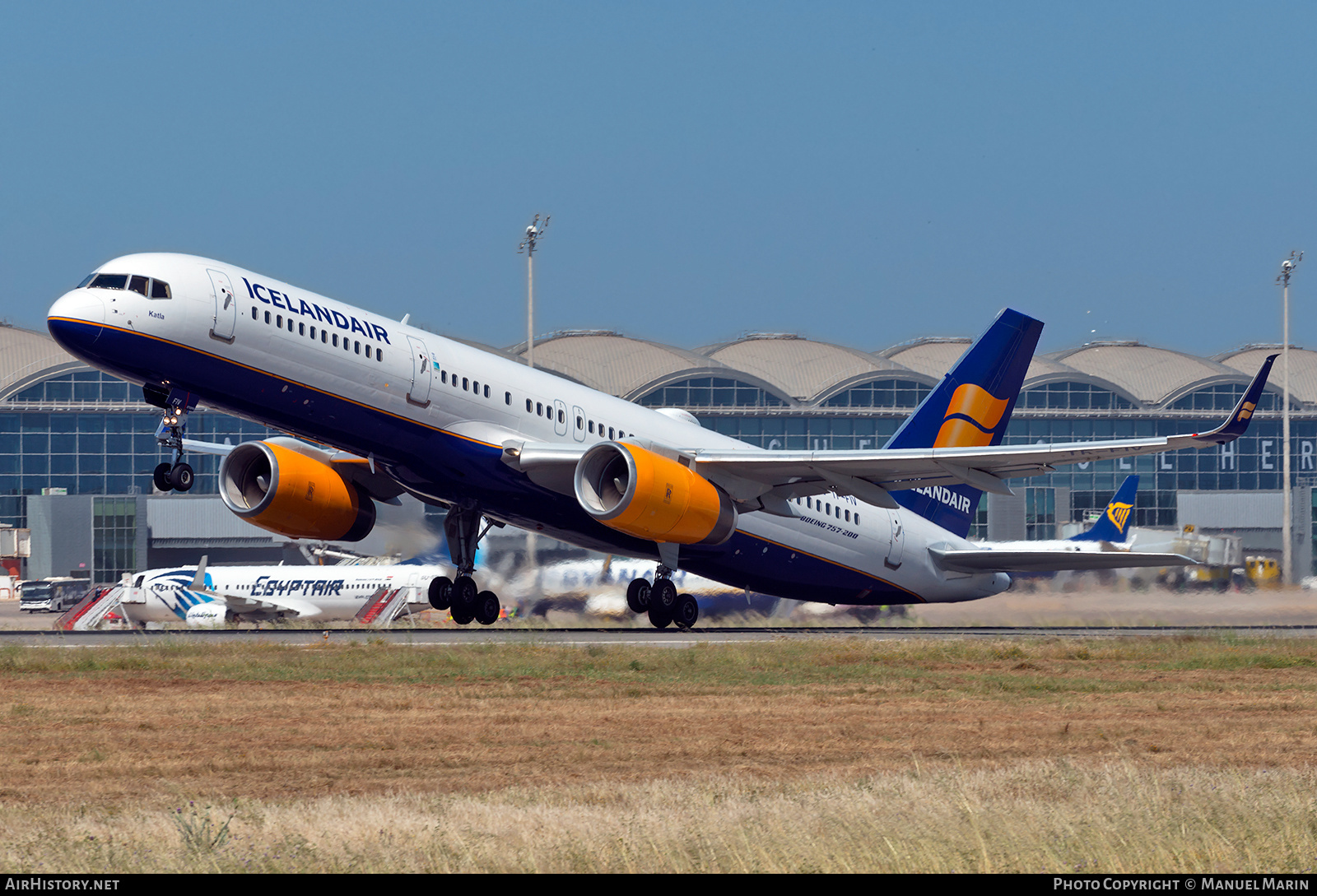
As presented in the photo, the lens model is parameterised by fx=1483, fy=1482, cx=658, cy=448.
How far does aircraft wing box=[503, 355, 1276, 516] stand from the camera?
29.1 m

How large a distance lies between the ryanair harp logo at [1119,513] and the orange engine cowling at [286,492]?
2361 centimetres

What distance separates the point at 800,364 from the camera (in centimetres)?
10394

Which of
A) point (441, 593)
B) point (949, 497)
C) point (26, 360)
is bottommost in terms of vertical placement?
point (441, 593)

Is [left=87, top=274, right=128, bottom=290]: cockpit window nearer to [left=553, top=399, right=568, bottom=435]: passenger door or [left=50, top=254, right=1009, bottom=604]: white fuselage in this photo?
[left=50, top=254, right=1009, bottom=604]: white fuselage

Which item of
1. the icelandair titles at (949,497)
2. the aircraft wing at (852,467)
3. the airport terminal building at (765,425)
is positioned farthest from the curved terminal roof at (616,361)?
the aircraft wing at (852,467)

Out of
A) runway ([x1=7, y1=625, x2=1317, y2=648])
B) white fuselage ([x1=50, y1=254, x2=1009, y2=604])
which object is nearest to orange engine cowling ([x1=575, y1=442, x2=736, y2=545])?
white fuselage ([x1=50, y1=254, x2=1009, y2=604])

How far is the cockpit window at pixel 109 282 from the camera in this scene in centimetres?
2492

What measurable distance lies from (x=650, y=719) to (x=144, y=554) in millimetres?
74219

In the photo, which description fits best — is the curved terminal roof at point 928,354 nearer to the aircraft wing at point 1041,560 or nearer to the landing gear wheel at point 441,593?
the aircraft wing at point 1041,560

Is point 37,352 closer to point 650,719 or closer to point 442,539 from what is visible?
point 442,539

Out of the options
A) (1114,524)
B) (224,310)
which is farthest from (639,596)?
(1114,524)

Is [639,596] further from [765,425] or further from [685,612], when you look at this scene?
[765,425]

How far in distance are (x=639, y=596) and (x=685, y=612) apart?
4.73 feet

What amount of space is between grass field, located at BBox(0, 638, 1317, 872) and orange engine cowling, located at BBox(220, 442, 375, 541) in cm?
288
